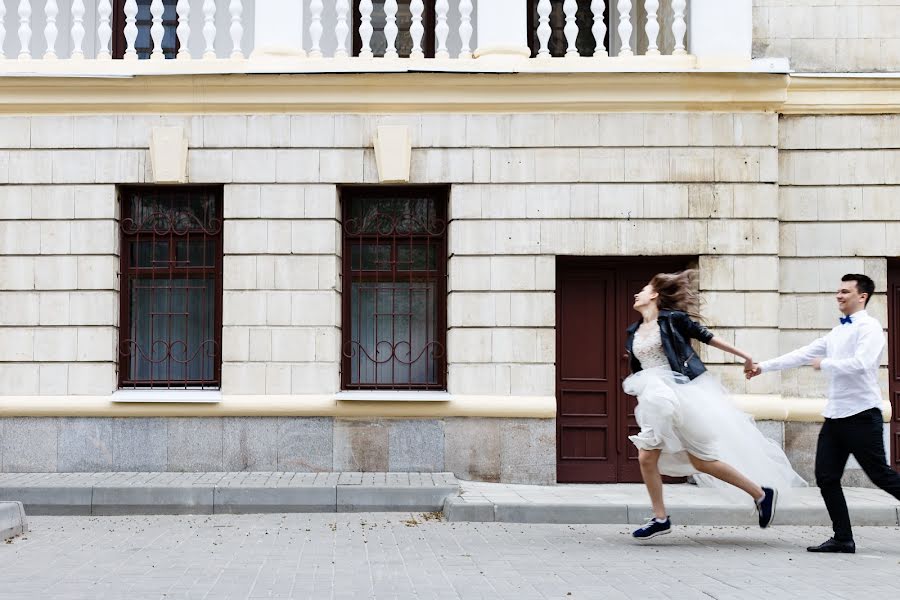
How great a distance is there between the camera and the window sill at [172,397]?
1217 centimetres

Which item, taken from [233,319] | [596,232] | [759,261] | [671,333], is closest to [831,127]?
[759,261]

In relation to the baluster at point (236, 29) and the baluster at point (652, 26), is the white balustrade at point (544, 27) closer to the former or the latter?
the baluster at point (652, 26)

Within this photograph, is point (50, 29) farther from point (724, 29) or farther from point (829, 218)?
point (829, 218)

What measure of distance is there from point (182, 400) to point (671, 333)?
5.65 m

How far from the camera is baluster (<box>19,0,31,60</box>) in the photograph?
12.5 m

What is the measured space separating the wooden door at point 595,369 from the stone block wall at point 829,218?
1202mm

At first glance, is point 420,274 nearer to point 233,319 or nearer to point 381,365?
point 381,365

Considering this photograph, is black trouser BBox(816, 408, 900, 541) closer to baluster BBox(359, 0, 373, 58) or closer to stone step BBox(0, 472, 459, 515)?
stone step BBox(0, 472, 459, 515)

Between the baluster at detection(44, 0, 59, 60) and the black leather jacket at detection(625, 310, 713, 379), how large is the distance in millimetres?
7284

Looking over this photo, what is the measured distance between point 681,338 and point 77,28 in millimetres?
7437

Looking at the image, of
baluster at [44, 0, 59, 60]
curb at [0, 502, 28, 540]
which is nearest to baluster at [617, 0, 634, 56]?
baluster at [44, 0, 59, 60]

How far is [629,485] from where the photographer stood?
12.3 meters

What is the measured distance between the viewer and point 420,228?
12656mm

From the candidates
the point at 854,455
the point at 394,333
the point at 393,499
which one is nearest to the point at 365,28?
the point at 394,333
